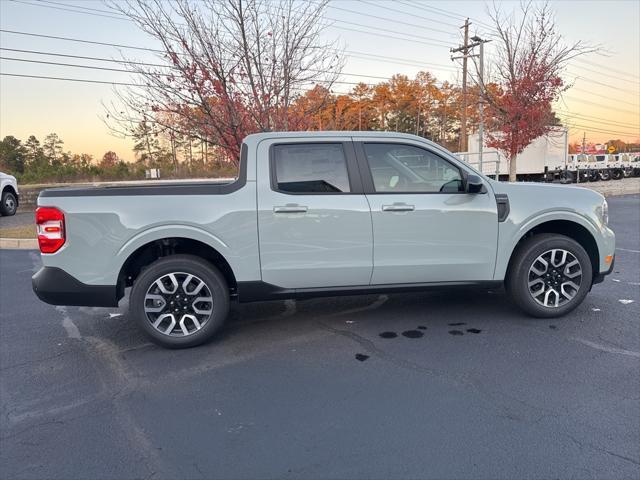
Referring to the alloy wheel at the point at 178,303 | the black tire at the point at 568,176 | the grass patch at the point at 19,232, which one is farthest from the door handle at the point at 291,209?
the black tire at the point at 568,176

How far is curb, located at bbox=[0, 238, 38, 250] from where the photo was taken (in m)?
9.95

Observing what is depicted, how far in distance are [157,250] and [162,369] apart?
3.78 ft

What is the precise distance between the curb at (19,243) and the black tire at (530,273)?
399 inches

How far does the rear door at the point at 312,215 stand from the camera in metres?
3.83

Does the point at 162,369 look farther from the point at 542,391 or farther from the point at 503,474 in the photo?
the point at 542,391

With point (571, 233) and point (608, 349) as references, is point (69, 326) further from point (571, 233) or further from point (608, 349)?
point (571, 233)

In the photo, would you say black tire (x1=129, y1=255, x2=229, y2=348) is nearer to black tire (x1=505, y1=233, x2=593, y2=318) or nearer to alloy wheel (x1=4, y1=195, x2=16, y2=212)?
black tire (x1=505, y1=233, x2=593, y2=318)

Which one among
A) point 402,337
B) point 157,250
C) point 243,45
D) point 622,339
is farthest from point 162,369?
point 243,45

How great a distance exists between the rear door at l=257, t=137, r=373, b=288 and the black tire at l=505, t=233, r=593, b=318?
4.99 feet

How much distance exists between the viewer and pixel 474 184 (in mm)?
3959

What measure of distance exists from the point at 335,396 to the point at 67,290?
2446 millimetres

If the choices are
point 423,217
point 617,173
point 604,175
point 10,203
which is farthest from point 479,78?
point 617,173

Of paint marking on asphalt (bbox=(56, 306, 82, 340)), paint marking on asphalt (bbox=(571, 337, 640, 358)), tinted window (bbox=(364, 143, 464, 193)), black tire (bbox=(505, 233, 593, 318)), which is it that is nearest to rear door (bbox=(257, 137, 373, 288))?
tinted window (bbox=(364, 143, 464, 193))

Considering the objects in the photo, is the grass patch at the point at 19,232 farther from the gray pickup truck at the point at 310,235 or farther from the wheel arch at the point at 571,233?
the wheel arch at the point at 571,233
